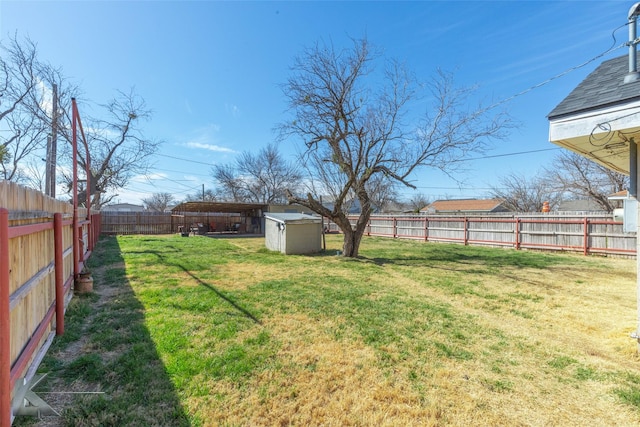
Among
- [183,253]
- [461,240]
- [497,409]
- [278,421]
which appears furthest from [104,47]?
[461,240]

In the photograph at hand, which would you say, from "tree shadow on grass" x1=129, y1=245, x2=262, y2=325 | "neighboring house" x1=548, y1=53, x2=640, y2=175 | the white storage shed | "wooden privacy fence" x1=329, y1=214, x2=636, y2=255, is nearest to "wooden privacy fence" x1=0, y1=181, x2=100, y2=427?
"tree shadow on grass" x1=129, y1=245, x2=262, y2=325

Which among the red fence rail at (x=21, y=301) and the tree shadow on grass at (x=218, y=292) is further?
the tree shadow on grass at (x=218, y=292)

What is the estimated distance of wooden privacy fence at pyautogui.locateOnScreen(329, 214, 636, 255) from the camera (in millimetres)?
10039

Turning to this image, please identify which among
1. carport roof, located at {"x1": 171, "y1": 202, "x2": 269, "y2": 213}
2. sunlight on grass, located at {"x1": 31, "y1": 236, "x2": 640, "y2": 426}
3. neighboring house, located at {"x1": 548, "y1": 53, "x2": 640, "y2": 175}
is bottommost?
sunlight on grass, located at {"x1": 31, "y1": 236, "x2": 640, "y2": 426}

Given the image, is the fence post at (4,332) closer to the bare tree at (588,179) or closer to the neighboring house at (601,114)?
the neighboring house at (601,114)

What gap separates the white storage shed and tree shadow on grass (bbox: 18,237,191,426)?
6.76m

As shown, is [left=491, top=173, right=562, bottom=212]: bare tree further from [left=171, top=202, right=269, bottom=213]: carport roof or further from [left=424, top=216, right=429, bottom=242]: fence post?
[left=171, top=202, right=269, bottom=213]: carport roof

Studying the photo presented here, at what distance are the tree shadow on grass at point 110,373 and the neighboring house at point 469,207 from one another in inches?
1503

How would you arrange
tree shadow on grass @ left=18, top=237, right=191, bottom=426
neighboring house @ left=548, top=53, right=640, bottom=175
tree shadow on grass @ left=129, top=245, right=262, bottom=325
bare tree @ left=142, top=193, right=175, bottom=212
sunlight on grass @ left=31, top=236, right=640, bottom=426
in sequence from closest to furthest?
tree shadow on grass @ left=18, top=237, right=191, bottom=426
sunlight on grass @ left=31, top=236, right=640, bottom=426
neighboring house @ left=548, top=53, right=640, bottom=175
tree shadow on grass @ left=129, top=245, right=262, bottom=325
bare tree @ left=142, top=193, right=175, bottom=212

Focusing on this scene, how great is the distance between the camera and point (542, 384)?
8.15 ft

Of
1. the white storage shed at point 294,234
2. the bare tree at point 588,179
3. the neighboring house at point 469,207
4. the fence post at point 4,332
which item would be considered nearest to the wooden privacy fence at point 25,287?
the fence post at point 4,332

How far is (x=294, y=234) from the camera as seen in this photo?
35.7 ft

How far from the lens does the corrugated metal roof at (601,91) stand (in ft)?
8.82

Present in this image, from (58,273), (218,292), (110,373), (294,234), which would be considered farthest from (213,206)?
(110,373)
